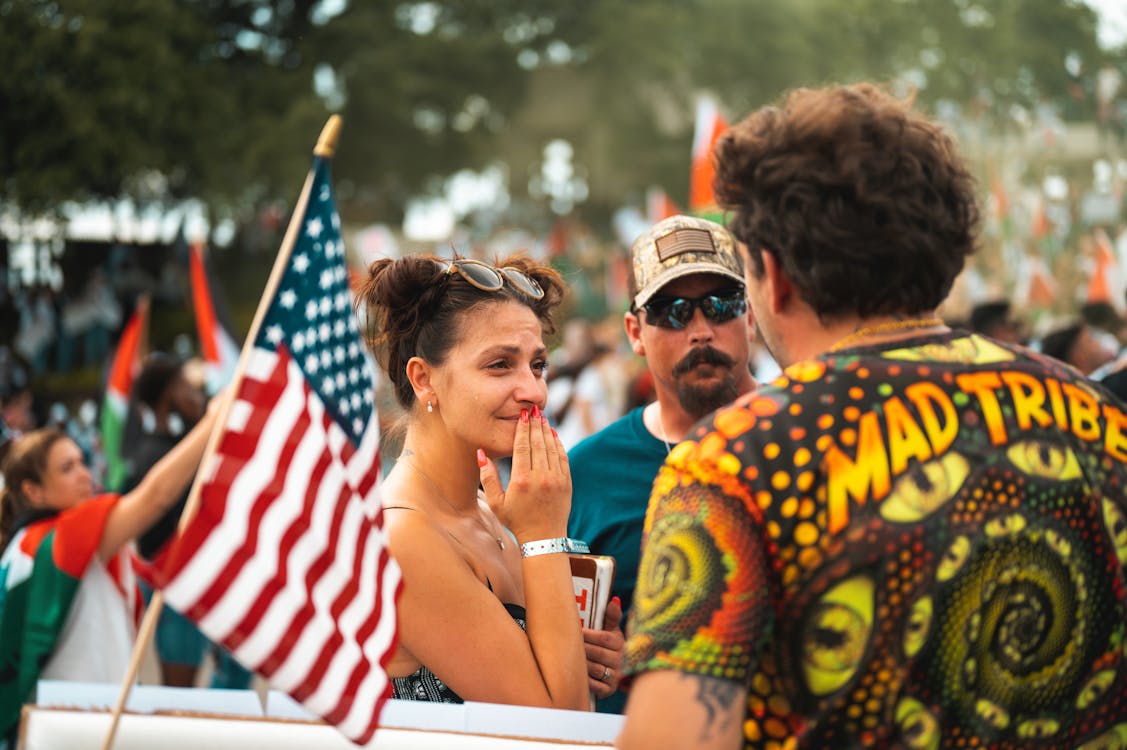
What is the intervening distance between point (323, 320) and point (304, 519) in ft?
1.33

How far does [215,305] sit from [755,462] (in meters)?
8.80

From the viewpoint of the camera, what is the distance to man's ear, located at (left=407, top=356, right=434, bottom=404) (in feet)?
11.0

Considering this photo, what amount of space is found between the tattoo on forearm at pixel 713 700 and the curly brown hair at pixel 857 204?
616 mm

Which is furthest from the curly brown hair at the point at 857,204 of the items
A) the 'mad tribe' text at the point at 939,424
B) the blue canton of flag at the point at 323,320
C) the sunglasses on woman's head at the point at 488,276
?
the sunglasses on woman's head at the point at 488,276

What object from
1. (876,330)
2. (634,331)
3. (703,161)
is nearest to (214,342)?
(703,161)

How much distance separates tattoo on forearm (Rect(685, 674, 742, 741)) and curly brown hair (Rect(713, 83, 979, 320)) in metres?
0.62

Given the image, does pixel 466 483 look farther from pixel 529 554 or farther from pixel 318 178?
pixel 318 178

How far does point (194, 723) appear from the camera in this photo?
2.60 metres

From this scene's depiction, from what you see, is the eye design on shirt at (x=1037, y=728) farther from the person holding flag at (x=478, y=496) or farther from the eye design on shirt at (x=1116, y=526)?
the person holding flag at (x=478, y=496)

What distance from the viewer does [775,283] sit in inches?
82.1

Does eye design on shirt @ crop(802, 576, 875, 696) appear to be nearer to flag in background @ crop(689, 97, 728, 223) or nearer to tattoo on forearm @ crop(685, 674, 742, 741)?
tattoo on forearm @ crop(685, 674, 742, 741)

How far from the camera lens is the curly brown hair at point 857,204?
6.50ft

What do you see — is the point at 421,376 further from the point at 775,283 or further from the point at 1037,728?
the point at 1037,728

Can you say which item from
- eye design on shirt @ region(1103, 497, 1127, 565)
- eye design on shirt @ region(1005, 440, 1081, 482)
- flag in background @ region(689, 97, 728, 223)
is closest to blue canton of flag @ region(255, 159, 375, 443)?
eye design on shirt @ region(1005, 440, 1081, 482)
